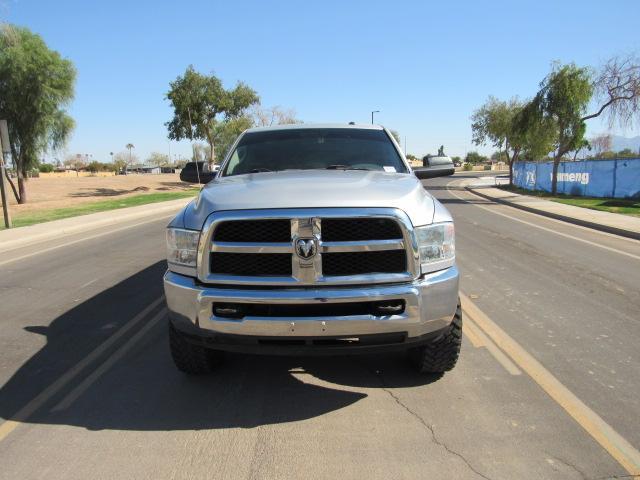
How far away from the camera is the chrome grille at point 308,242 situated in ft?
10.7

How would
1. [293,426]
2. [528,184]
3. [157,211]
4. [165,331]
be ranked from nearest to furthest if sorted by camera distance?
[293,426]
[165,331]
[157,211]
[528,184]

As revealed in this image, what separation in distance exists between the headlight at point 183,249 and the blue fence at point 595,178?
76.0ft

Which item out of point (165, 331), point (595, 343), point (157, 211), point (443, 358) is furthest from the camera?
point (157, 211)

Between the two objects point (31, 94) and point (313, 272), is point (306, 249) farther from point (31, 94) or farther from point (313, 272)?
point (31, 94)

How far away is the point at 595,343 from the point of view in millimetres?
4812

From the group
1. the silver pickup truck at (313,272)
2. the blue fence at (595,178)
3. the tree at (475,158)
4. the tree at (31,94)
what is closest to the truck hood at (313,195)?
the silver pickup truck at (313,272)

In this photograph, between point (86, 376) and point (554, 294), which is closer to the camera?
point (86, 376)

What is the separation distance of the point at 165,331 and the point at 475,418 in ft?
10.2

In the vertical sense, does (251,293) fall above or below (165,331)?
above

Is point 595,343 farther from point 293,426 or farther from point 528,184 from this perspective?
point 528,184

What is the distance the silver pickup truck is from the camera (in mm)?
3240

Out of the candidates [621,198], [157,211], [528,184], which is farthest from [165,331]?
[528,184]

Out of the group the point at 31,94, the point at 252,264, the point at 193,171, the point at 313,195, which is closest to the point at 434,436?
→ the point at 252,264

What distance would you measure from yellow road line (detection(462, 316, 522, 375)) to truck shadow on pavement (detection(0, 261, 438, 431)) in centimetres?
68
